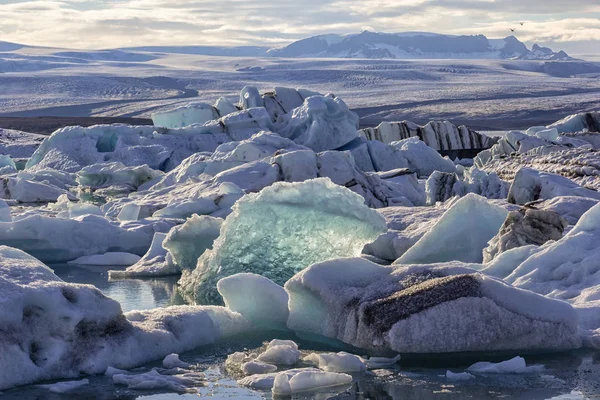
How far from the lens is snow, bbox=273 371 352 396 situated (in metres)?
4.44

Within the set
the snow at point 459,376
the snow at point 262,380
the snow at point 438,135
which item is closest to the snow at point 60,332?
the snow at point 262,380

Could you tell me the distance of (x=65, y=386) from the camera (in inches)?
178

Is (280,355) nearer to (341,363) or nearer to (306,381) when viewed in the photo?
(341,363)

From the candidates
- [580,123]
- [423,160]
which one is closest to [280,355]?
[423,160]

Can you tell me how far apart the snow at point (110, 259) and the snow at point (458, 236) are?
127 inches

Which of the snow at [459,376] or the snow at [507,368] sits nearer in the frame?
the snow at [459,376]

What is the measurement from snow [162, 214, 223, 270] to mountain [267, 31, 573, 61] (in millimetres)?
121296

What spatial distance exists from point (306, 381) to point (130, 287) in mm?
3825

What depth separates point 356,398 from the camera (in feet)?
14.4

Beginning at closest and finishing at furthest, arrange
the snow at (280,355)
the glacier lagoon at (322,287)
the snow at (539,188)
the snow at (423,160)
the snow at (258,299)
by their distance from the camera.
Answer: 1. the glacier lagoon at (322,287)
2. the snow at (280,355)
3. the snow at (258,299)
4. the snow at (539,188)
5. the snow at (423,160)

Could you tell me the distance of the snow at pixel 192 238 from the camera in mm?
7852

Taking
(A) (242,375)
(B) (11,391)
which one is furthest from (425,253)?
(B) (11,391)

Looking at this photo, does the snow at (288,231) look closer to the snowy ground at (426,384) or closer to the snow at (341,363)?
the snowy ground at (426,384)

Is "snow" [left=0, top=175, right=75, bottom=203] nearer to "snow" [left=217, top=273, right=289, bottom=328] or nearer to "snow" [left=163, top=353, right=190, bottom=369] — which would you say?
"snow" [left=217, top=273, right=289, bottom=328]
